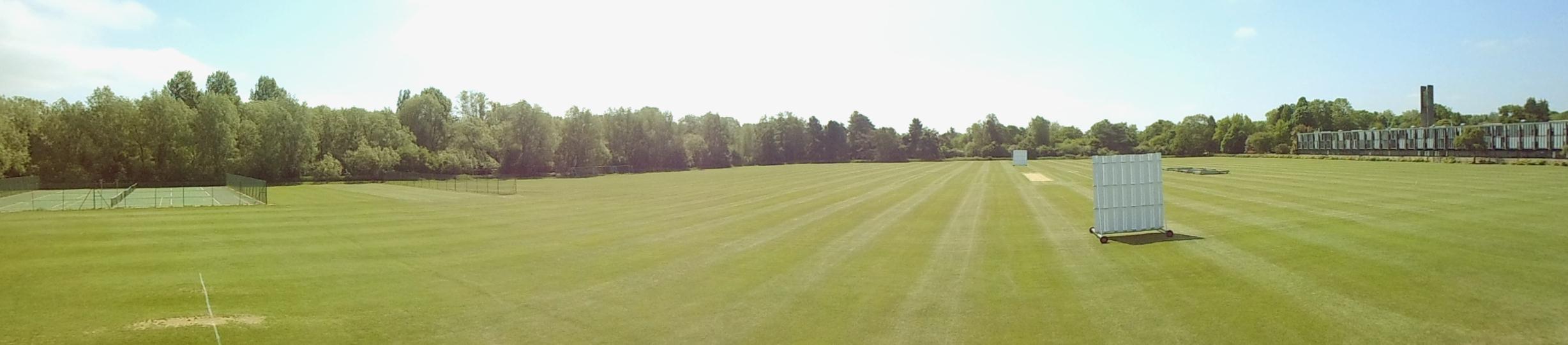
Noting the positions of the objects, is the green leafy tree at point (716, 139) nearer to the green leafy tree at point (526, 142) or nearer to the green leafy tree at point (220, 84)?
the green leafy tree at point (526, 142)

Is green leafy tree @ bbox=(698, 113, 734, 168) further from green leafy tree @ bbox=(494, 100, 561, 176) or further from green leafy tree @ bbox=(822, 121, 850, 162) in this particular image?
green leafy tree @ bbox=(494, 100, 561, 176)

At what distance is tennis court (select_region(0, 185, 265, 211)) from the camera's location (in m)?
42.8

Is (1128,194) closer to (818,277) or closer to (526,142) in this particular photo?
(818,277)

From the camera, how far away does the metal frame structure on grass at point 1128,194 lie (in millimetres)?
21828

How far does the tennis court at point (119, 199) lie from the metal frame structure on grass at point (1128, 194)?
149 feet

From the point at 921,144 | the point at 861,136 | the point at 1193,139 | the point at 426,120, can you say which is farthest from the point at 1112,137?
the point at 426,120

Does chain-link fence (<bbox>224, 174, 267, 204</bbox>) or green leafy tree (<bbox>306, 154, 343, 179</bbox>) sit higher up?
green leafy tree (<bbox>306, 154, 343, 179</bbox>)

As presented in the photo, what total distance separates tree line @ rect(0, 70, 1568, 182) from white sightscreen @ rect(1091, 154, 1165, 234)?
95334mm

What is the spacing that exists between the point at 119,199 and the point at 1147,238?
6051 cm

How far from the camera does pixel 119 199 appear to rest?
48.5 metres

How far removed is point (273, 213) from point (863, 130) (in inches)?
6337

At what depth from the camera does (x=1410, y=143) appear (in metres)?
96.9

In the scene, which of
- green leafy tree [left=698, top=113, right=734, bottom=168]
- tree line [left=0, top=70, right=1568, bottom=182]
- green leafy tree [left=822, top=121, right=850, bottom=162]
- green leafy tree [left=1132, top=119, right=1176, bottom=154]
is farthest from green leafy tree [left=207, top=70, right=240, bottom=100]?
green leafy tree [left=1132, top=119, right=1176, bottom=154]

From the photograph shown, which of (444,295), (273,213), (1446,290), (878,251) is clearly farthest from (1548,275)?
(273,213)
